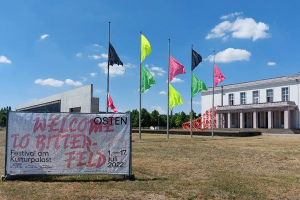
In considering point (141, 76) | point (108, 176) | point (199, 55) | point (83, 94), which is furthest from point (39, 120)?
point (83, 94)

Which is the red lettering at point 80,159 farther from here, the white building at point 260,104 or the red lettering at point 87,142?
the white building at point 260,104

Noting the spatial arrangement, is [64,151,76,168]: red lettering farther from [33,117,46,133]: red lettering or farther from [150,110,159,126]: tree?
[150,110,159,126]: tree

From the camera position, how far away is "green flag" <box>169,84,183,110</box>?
86.9 ft

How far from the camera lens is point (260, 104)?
167ft

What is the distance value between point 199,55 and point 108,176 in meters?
21.7

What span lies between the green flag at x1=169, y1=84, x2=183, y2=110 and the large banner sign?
18.6 meters

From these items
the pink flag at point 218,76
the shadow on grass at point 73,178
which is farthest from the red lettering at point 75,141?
the pink flag at point 218,76

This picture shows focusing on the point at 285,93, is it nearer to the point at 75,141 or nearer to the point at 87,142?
the point at 87,142

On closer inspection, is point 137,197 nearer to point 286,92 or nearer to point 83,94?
point 83,94

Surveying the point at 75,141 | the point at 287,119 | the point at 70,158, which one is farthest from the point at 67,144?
the point at 287,119

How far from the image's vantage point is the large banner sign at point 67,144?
25.6 ft

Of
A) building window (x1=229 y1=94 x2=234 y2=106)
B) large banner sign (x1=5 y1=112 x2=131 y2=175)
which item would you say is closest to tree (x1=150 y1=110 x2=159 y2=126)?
building window (x1=229 y1=94 x2=234 y2=106)

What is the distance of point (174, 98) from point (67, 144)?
19236mm

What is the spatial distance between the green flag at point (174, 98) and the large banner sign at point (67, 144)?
18570 mm
